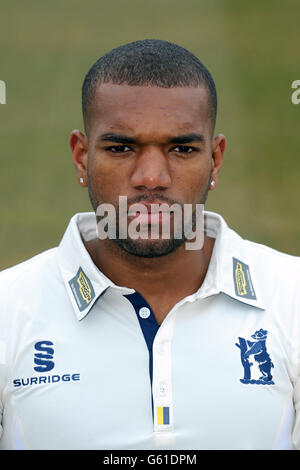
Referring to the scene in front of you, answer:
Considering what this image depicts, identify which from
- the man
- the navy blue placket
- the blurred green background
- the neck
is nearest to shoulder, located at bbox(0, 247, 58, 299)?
the man

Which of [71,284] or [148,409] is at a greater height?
[71,284]

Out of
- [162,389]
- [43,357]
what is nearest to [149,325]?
[162,389]

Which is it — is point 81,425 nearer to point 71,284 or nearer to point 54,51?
point 71,284

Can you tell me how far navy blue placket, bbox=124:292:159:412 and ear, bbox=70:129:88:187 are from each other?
35 cm

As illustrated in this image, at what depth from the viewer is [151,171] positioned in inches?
→ 83.0

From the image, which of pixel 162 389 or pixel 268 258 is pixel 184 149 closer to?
pixel 268 258

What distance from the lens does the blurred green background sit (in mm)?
5086

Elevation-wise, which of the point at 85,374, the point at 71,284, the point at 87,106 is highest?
the point at 87,106

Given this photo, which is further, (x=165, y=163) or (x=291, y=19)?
(x=291, y=19)

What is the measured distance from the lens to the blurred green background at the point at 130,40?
509 centimetres

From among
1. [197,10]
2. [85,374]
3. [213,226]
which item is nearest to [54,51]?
[197,10]

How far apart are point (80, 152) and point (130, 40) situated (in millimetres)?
3898

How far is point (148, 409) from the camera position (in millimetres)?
2107

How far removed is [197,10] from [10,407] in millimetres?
4784
